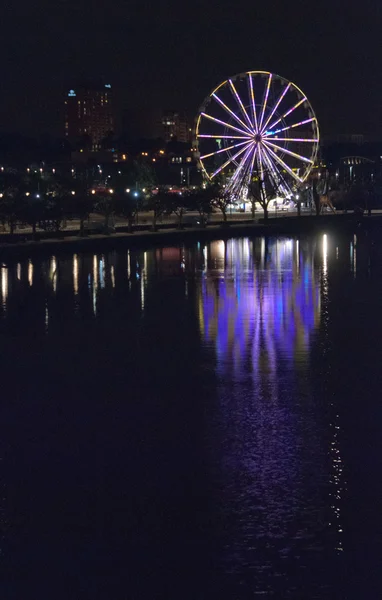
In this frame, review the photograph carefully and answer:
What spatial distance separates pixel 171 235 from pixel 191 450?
3145 cm

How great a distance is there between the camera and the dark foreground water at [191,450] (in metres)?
6.01

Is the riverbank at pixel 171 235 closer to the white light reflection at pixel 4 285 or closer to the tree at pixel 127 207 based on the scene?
the tree at pixel 127 207

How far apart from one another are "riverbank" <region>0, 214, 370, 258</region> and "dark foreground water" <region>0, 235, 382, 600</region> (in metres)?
14.6

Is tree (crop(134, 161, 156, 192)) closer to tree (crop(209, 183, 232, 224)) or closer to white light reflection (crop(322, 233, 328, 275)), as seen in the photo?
tree (crop(209, 183, 232, 224))

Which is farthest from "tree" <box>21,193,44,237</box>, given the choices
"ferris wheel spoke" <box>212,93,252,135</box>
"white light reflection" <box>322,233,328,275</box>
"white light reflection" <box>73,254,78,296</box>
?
"ferris wheel spoke" <box>212,93,252,135</box>

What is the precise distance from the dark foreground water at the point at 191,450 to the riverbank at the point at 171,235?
14.6 meters

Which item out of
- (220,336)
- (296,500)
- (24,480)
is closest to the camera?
(296,500)

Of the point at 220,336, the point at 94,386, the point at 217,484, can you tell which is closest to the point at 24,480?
the point at 217,484

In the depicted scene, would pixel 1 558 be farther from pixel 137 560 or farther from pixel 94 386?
pixel 94 386

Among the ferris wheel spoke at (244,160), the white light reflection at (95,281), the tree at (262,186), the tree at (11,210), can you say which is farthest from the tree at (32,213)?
the tree at (262,186)

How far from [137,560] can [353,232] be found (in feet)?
126

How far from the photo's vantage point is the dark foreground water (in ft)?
19.7

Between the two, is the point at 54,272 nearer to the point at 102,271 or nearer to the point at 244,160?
the point at 102,271

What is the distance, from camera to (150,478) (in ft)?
25.3
